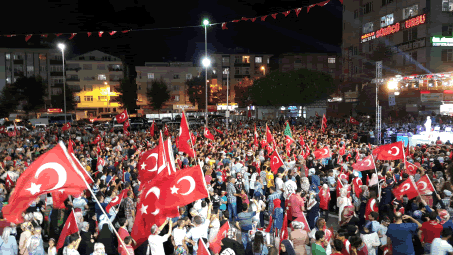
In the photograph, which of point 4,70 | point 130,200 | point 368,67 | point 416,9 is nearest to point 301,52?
point 368,67

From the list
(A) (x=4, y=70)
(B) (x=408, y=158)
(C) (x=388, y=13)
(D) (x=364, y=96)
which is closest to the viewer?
(B) (x=408, y=158)

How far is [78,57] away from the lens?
72.0 metres

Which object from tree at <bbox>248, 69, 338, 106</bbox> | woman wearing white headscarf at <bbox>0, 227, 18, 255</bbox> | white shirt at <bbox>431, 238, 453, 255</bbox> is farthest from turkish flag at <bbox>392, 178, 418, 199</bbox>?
tree at <bbox>248, 69, 338, 106</bbox>

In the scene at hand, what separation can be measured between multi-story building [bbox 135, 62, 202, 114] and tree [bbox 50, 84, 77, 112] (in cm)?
1258

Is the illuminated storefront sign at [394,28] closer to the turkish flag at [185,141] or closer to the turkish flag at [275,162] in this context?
the turkish flag at [275,162]

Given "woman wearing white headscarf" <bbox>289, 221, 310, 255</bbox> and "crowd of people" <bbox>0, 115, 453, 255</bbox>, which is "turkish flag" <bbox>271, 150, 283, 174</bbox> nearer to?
"crowd of people" <bbox>0, 115, 453, 255</bbox>

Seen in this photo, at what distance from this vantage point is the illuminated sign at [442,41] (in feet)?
123

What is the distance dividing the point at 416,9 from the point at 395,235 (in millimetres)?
44507

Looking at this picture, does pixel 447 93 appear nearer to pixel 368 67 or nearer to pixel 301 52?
pixel 368 67

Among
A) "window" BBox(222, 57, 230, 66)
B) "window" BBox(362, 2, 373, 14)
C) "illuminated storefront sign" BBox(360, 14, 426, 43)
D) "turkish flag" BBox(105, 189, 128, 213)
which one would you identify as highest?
"window" BBox(362, 2, 373, 14)

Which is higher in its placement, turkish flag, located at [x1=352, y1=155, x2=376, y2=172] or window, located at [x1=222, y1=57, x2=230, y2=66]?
window, located at [x1=222, y1=57, x2=230, y2=66]

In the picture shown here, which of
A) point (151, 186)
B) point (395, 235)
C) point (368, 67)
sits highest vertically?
point (368, 67)

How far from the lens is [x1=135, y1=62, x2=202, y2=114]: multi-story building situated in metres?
72.3

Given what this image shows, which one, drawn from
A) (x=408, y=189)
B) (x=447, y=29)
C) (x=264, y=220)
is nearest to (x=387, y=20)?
(x=447, y=29)
